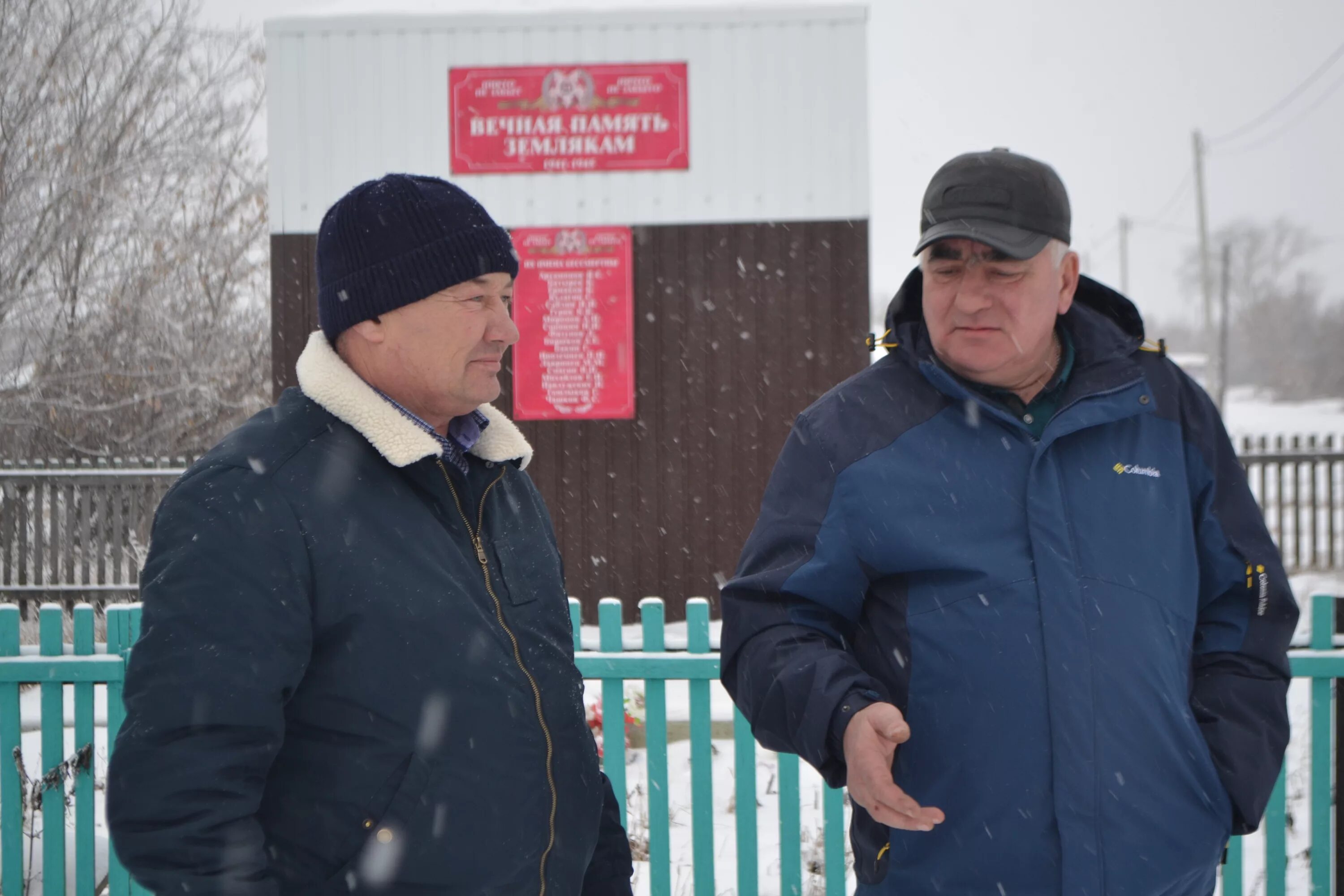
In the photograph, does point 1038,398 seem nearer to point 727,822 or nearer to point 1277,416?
point 727,822

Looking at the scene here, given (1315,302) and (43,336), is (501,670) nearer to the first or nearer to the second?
(43,336)

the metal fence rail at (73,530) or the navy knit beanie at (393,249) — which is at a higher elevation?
the navy knit beanie at (393,249)

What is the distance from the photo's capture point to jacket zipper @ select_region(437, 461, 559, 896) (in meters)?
1.68

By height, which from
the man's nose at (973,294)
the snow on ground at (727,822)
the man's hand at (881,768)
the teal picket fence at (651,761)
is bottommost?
the snow on ground at (727,822)

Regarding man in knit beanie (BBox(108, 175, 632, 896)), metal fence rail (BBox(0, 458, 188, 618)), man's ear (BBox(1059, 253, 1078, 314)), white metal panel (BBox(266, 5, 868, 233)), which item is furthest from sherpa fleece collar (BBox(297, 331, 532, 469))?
metal fence rail (BBox(0, 458, 188, 618))

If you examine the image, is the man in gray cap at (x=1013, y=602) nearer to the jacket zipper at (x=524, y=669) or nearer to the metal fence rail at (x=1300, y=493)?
the jacket zipper at (x=524, y=669)

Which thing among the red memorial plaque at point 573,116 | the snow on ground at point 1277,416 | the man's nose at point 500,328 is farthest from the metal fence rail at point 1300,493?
the snow on ground at point 1277,416

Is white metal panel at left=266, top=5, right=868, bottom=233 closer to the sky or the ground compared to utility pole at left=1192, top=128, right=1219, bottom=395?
closer to the ground

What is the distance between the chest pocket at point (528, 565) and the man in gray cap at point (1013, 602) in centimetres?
33

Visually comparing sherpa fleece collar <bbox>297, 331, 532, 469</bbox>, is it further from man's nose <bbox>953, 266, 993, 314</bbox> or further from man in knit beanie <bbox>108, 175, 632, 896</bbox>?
man's nose <bbox>953, 266, 993, 314</bbox>

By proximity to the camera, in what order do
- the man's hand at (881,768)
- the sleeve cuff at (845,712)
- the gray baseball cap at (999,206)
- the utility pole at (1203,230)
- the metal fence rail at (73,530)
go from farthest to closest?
1. the utility pole at (1203,230)
2. the metal fence rail at (73,530)
3. the gray baseball cap at (999,206)
4. the sleeve cuff at (845,712)
5. the man's hand at (881,768)

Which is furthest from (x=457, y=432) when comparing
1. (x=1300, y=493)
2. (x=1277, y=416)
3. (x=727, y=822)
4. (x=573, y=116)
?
(x=1277, y=416)

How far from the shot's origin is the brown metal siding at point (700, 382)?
8.10 metres

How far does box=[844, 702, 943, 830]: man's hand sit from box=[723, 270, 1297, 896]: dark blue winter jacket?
0.17ft
